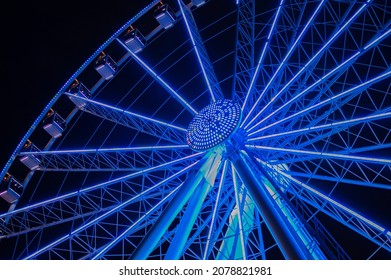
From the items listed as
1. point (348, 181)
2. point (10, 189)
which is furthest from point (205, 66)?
point (10, 189)

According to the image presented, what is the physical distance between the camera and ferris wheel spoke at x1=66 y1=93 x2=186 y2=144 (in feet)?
43.4

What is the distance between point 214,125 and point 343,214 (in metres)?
3.99

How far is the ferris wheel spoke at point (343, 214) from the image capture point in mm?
9977

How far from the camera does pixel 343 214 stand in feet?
35.5

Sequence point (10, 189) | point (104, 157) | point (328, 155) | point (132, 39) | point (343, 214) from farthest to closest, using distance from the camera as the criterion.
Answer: point (10, 189) → point (132, 39) → point (104, 157) → point (343, 214) → point (328, 155)

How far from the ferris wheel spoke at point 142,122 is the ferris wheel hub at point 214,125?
1.01 meters

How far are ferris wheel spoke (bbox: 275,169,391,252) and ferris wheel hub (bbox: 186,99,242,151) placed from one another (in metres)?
1.99

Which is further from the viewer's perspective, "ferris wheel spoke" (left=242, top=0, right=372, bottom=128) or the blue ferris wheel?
"ferris wheel spoke" (left=242, top=0, right=372, bottom=128)

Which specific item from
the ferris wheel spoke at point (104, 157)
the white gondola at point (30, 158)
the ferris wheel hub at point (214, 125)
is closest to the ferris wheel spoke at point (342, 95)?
the ferris wheel hub at point (214, 125)

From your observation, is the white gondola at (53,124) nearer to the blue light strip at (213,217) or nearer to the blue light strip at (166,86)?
the blue light strip at (166,86)

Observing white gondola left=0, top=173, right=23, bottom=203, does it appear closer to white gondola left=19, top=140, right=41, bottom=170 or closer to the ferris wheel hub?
white gondola left=19, top=140, right=41, bottom=170

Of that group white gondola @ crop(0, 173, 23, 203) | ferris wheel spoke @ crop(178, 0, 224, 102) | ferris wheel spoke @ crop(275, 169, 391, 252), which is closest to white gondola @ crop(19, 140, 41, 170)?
white gondola @ crop(0, 173, 23, 203)

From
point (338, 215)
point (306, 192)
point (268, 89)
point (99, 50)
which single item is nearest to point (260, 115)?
point (268, 89)

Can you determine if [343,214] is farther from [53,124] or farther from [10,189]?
[10,189]
